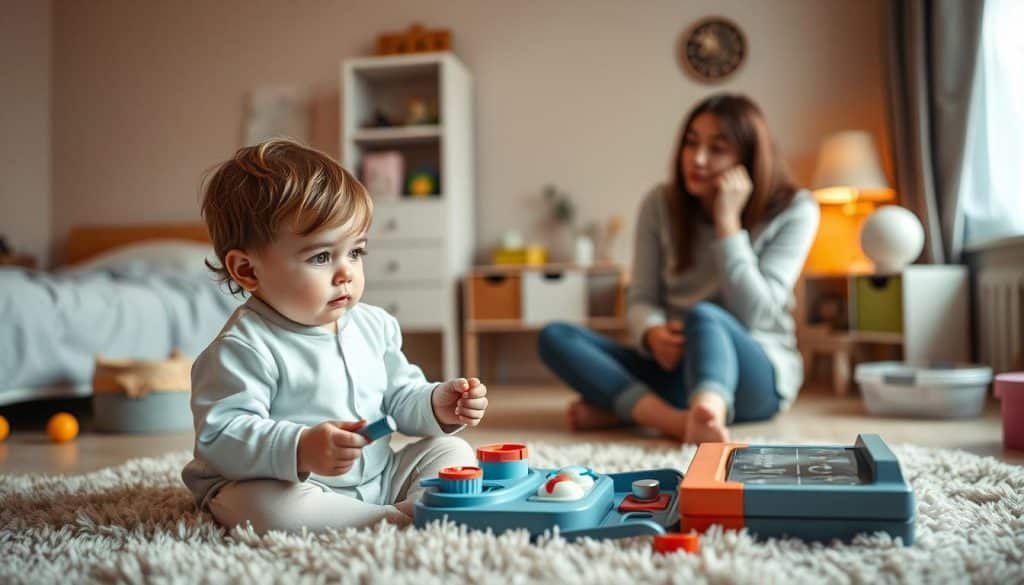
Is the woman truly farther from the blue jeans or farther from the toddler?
the toddler

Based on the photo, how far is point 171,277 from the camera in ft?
9.91

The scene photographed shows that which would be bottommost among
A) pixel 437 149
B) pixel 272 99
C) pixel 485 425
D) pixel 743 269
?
pixel 485 425

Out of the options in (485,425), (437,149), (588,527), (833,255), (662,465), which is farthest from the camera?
(437,149)

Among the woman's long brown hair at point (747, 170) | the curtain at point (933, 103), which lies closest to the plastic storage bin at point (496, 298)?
the woman's long brown hair at point (747, 170)

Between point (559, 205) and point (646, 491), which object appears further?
point (559, 205)

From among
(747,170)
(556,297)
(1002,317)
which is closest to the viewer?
(747,170)

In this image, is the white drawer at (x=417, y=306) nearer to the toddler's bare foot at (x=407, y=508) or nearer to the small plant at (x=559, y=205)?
the small plant at (x=559, y=205)

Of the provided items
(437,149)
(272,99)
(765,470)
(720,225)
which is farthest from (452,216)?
(765,470)

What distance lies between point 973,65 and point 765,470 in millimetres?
2362

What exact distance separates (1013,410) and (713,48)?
2.33 meters

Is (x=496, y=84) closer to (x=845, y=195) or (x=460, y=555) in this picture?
(x=845, y=195)

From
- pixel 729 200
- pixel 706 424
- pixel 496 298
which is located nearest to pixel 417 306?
pixel 496 298

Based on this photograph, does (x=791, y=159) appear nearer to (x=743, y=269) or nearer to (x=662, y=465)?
(x=743, y=269)

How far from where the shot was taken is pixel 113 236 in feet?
14.4
